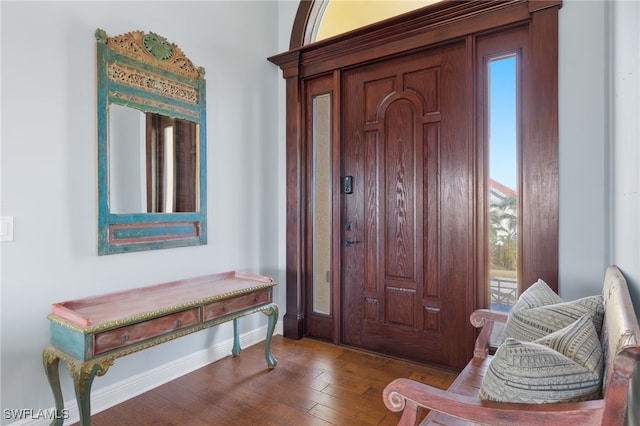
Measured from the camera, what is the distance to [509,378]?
0.98 m

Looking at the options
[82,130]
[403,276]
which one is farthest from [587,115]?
[82,130]

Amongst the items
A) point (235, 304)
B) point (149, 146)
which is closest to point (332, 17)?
point (149, 146)

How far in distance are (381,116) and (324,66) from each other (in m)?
0.68

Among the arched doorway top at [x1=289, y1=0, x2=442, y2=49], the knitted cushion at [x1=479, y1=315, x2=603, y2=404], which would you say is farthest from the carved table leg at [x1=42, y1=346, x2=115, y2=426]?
the arched doorway top at [x1=289, y1=0, x2=442, y2=49]

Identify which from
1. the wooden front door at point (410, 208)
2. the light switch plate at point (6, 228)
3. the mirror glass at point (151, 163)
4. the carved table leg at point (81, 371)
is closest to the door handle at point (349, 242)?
the wooden front door at point (410, 208)

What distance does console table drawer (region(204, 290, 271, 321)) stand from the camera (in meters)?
2.15

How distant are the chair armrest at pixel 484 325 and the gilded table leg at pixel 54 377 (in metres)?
2.06

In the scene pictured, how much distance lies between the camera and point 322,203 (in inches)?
123

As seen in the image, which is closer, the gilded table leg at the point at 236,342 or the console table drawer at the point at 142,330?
the console table drawer at the point at 142,330

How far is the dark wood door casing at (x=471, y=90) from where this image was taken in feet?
6.89

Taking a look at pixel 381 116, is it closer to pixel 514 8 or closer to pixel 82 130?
pixel 514 8

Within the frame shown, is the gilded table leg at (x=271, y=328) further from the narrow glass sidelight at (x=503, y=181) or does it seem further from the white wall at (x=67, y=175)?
the narrow glass sidelight at (x=503, y=181)

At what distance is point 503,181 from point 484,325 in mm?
981

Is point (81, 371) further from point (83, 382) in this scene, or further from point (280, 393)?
point (280, 393)
